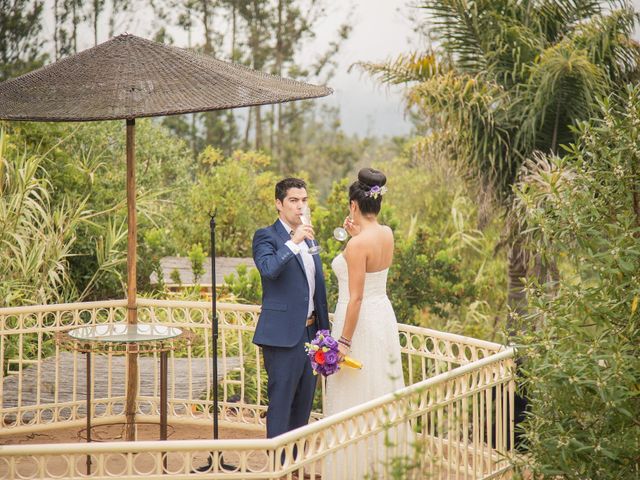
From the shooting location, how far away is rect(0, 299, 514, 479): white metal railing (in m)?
4.00

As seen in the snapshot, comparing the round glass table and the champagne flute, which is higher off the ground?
the champagne flute

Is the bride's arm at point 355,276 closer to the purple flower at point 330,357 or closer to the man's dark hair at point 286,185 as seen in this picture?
the purple flower at point 330,357

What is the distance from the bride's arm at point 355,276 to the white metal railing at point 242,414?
0.55 metres

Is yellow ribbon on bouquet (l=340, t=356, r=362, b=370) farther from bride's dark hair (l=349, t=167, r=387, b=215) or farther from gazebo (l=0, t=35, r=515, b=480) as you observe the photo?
bride's dark hair (l=349, t=167, r=387, b=215)

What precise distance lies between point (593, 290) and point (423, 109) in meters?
7.00

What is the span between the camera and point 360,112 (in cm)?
4297

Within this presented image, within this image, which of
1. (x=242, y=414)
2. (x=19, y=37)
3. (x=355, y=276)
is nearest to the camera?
(x=355, y=276)

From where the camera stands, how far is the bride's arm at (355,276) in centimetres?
538

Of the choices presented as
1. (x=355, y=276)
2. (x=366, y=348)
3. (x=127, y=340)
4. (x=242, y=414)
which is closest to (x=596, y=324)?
(x=355, y=276)

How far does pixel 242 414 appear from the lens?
6887 mm

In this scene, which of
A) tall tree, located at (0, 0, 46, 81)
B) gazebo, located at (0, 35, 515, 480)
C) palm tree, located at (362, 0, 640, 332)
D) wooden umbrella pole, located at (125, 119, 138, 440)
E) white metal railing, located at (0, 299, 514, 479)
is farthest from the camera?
tall tree, located at (0, 0, 46, 81)

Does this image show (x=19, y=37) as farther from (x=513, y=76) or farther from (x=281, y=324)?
(x=281, y=324)

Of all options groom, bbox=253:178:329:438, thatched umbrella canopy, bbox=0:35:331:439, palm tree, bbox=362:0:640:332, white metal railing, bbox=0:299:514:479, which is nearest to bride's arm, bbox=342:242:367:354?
Result: groom, bbox=253:178:329:438

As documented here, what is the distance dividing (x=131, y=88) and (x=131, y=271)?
115cm
